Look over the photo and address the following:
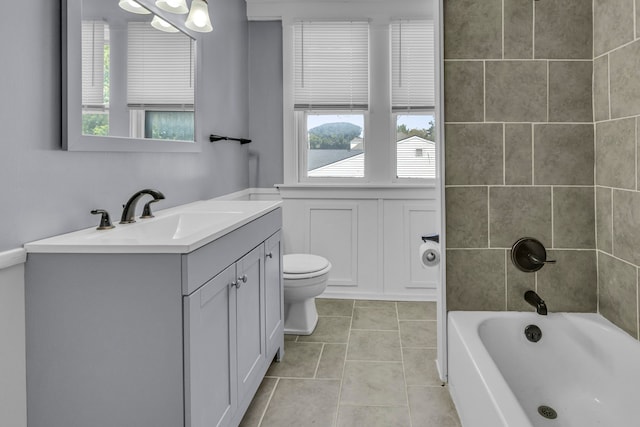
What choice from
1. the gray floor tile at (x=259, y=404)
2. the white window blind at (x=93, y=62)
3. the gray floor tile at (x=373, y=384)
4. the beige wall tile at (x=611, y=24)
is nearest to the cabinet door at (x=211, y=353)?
the gray floor tile at (x=259, y=404)

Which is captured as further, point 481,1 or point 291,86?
point 291,86

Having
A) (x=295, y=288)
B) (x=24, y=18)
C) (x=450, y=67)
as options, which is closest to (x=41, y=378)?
(x=24, y=18)

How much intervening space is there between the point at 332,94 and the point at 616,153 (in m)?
2.28

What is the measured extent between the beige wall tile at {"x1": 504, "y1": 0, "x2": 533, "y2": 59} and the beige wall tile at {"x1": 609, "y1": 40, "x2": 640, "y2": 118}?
35 centimetres

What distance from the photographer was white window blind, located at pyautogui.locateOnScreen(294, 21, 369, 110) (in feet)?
12.0

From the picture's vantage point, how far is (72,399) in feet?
4.26

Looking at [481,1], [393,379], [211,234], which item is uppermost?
[481,1]

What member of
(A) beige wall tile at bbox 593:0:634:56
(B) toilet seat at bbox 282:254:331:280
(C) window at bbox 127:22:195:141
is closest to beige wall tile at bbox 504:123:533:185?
(A) beige wall tile at bbox 593:0:634:56

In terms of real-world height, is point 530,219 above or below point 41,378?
above

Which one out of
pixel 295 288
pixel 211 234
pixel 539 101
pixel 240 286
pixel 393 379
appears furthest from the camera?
pixel 295 288

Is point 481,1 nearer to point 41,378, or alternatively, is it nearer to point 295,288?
point 295,288

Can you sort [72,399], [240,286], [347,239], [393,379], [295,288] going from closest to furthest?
1. [72,399]
2. [240,286]
3. [393,379]
4. [295,288]
5. [347,239]

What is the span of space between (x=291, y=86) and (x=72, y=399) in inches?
117

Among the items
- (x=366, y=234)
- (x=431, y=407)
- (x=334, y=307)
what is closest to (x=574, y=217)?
(x=431, y=407)
